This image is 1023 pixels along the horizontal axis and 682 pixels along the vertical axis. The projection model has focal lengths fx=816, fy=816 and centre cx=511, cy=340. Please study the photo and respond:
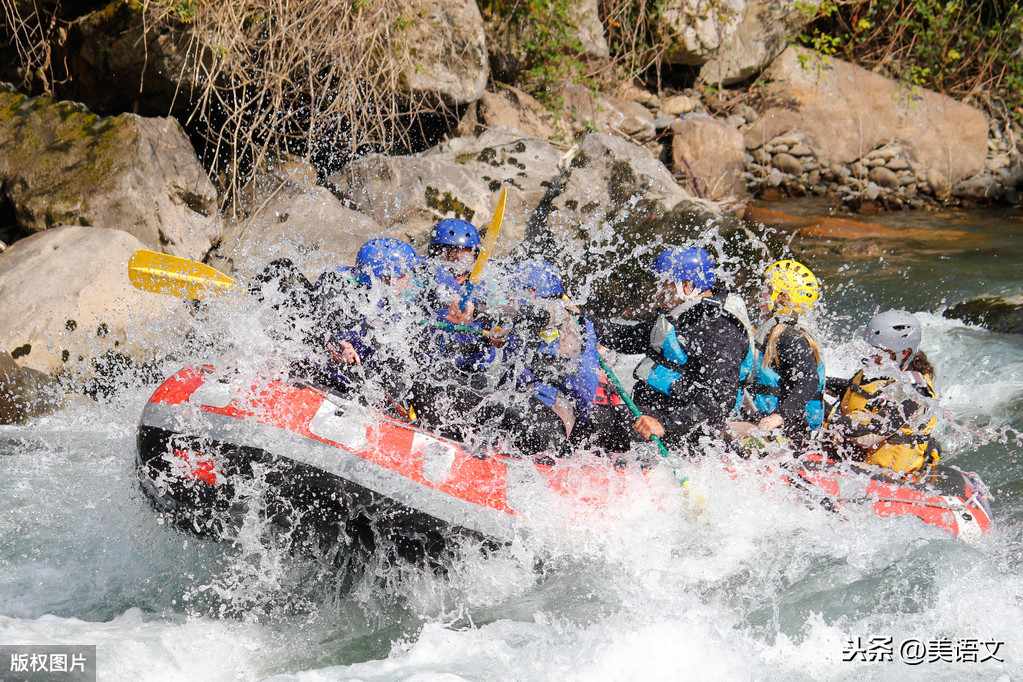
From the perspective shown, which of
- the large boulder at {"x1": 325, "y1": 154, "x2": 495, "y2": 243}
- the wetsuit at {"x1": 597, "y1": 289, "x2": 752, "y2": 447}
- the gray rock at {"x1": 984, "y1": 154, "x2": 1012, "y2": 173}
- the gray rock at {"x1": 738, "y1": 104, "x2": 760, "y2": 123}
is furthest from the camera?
the gray rock at {"x1": 984, "y1": 154, "x2": 1012, "y2": 173}

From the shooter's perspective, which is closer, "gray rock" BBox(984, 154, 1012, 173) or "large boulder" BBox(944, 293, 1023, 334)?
"large boulder" BBox(944, 293, 1023, 334)

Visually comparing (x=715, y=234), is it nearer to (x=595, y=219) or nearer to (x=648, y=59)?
(x=595, y=219)

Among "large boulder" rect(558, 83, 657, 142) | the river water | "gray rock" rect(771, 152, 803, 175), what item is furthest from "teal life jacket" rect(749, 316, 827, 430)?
"gray rock" rect(771, 152, 803, 175)

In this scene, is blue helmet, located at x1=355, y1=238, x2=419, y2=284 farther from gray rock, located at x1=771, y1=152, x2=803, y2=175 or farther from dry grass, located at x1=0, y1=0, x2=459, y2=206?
gray rock, located at x1=771, y1=152, x2=803, y2=175

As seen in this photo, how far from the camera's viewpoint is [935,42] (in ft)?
36.9

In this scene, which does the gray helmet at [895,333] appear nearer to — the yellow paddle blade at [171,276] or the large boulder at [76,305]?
the yellow paddle blade at [171,276]

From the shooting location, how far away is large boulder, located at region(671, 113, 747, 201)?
960cm

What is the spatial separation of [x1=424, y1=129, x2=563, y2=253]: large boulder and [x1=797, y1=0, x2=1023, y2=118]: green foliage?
5324 mm

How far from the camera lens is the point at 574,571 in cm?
386

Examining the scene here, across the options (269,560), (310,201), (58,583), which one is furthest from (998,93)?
(58,583)

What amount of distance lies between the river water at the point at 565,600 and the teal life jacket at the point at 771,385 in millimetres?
468

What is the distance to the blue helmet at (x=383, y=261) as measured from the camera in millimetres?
3980

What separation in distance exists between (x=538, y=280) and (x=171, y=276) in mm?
1966

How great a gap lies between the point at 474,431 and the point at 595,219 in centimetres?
364
